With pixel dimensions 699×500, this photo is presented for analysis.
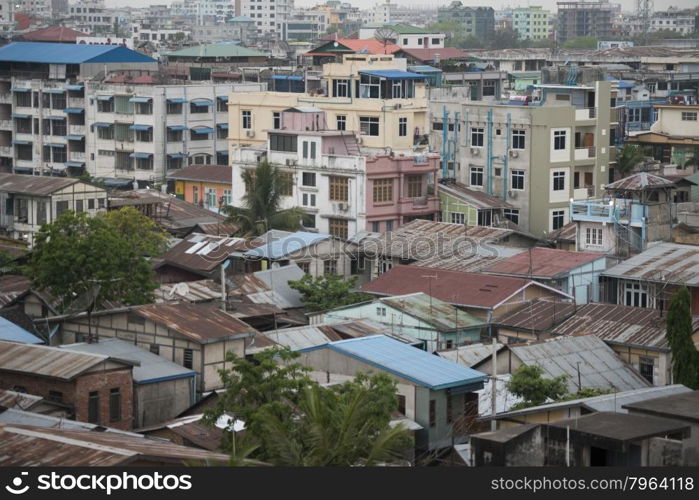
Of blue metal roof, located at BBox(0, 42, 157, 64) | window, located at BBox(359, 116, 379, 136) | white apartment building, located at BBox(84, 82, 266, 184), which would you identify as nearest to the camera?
window, located at BBox(359, 116, 379, 136)

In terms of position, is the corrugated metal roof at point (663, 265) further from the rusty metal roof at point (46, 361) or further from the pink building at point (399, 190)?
the rusty metal roof at point (46, 361)

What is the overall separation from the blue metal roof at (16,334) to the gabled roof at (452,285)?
20.0 feet

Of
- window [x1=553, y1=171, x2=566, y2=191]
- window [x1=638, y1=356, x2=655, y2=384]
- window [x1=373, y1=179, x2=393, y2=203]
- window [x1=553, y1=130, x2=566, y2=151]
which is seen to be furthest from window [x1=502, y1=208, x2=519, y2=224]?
window [x1=638, y1=356, x2=655, y2=384]

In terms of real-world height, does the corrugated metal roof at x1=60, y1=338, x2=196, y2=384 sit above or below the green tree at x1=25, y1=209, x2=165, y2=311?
below

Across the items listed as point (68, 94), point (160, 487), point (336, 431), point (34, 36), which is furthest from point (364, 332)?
point (34, 36)

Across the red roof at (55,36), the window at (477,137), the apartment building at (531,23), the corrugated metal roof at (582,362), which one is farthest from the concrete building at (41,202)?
the apartment building at (531,23)

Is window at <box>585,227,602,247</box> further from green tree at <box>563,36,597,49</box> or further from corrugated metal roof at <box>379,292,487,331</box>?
green tree at <box>563,36,597,49</box>

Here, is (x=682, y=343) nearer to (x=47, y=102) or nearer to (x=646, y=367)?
(x=646, y=367)

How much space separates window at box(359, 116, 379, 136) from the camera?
3538 centimetres

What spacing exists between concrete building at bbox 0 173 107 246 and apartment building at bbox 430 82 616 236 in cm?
786

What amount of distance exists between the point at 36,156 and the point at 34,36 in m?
19.6

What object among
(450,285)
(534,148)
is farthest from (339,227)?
(450,285)

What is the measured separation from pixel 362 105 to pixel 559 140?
4.75 meters

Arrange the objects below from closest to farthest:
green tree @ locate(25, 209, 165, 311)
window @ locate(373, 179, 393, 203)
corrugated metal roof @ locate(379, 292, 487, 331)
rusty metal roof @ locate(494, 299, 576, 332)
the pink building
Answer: green tree @ locate(25, 209, 165, 311), corrugated metal roof @ locate(379, 292, 487, 331), rusty metal roof @ locate(494, 299, 576, 332), the pink building, window @ locate(373, 179, 393, 203)
